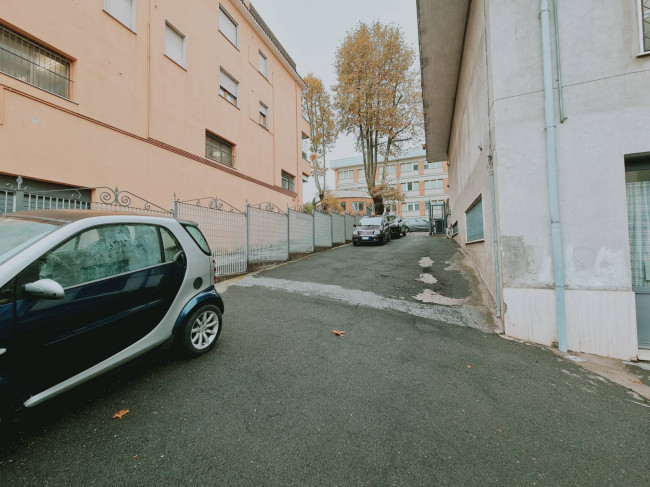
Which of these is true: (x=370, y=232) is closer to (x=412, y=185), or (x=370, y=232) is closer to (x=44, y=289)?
(x=44, y=289)

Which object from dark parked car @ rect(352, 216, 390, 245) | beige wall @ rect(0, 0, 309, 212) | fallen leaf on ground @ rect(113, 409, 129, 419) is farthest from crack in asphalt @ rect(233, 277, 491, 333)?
dark parked car @ rect(352, 216, 390, 245)

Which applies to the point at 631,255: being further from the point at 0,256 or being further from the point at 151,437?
the point at 0,256

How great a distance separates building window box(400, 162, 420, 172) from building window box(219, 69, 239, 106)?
33.9m

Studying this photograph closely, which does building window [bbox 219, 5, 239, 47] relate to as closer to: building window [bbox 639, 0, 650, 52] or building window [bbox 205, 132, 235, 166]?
building window [bbox 205, 132, 235, 166]

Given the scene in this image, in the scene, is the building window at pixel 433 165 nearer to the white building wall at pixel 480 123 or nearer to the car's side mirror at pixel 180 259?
the white building wall at pixel 480 123

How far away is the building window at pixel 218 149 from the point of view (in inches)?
444

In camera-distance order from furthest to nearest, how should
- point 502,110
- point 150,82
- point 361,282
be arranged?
point 150,82
point 361,282
point 502,110

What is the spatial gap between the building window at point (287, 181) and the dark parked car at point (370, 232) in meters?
5.14

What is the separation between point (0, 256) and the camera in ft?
6.66

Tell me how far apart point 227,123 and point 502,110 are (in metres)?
10.8

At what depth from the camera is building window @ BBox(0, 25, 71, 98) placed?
6.05 meters

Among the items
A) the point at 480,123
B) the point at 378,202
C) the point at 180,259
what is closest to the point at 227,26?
the point at 480,123

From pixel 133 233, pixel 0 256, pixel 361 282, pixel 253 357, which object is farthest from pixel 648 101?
pixel 0 256

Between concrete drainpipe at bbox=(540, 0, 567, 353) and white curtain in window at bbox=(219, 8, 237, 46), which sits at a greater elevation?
white curtain in window at bbox=(219, 8, 237, 46)
